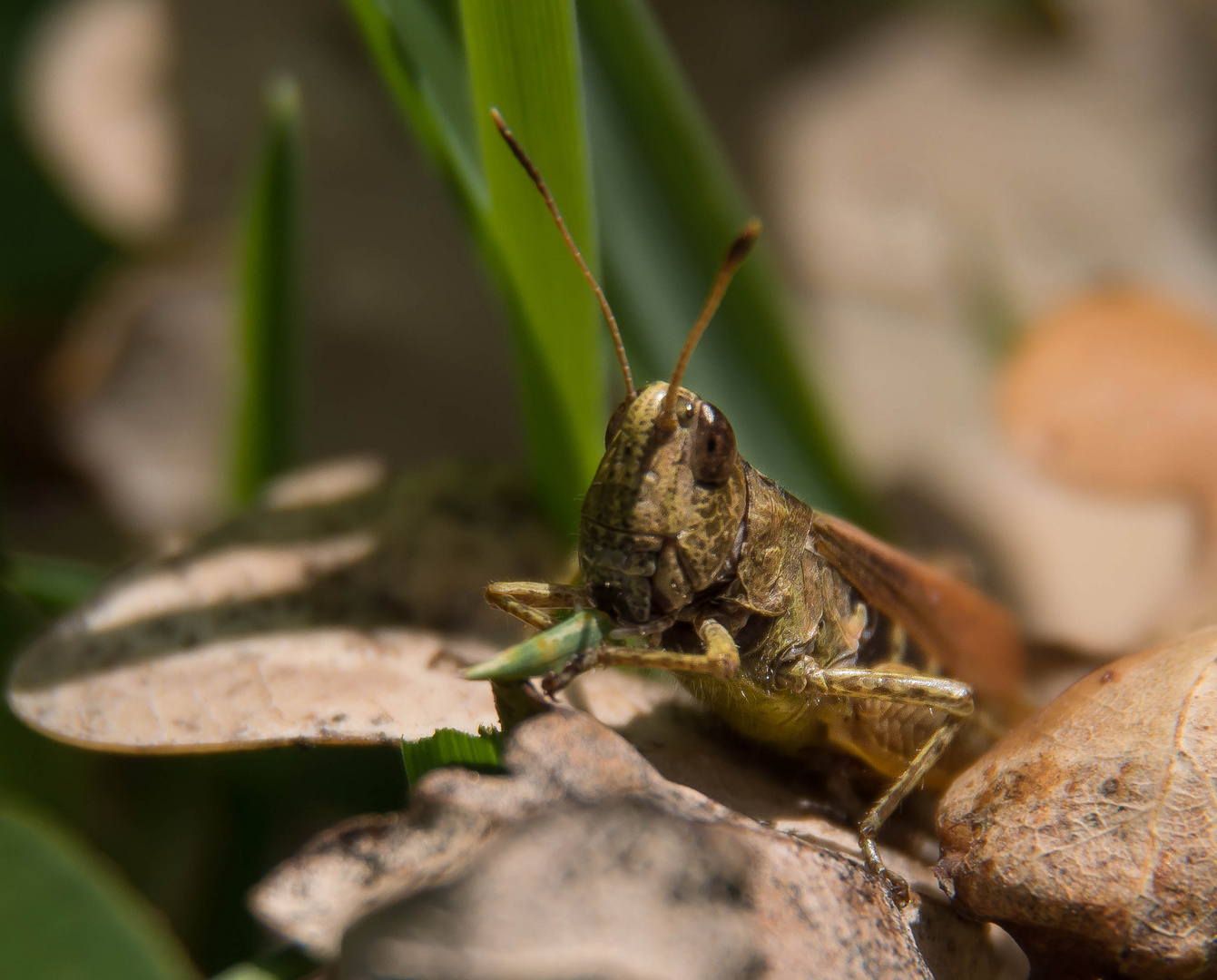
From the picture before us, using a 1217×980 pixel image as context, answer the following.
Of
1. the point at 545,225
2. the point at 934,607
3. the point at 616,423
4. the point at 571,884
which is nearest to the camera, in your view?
the point at 571,884

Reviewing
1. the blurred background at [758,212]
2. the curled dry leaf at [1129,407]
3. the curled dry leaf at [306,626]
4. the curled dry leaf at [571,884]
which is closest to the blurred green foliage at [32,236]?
the blurred background at [758,212]

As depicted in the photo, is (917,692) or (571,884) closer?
(571,884)

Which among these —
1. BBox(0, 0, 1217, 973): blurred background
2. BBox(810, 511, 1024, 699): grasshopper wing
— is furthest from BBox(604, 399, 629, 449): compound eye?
BBox(0, 0, 1217, 973): blurred background

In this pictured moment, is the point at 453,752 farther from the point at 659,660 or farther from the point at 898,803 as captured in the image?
the point at 898,803

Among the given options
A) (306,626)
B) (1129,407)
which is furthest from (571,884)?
(1129,407)

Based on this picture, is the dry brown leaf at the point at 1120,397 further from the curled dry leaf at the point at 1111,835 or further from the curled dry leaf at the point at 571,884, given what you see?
the curled dry leaf at the point at 571,884

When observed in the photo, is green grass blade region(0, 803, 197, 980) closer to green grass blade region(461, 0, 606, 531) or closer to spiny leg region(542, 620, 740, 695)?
spiny leg region(542, 620, 740, 695)

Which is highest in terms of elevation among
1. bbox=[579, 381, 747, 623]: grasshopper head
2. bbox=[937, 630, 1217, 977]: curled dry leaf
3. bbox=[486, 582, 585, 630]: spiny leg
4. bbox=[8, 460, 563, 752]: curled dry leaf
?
bbox=[579, 381, 747, 623]: grasshopper head
